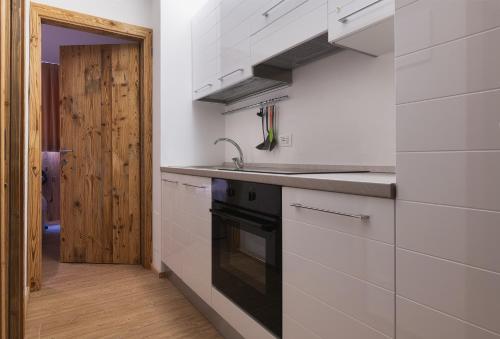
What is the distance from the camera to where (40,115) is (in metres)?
2.48

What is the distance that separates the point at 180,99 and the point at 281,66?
1038 mm

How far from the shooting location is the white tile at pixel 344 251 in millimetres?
858

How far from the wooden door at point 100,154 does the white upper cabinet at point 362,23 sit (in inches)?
85.3

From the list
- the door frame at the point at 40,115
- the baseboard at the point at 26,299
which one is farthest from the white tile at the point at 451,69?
the door frame at the point at 40,115

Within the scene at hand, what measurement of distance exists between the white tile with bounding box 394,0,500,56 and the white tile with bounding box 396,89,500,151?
141 mm

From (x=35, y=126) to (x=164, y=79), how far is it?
3.40 feet

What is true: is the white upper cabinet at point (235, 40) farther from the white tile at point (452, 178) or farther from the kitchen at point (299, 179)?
A: the white tile at point (452, 178)

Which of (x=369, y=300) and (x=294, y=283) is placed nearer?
(x=369, y=300)

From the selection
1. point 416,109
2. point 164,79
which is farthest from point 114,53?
point 416,109

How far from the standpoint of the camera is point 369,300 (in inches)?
35.4

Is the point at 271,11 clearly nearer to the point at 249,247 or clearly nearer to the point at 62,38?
the point at 249,247

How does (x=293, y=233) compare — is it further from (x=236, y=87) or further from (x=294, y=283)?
(x=236, y=87)

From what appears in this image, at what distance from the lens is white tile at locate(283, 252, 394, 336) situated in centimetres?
86

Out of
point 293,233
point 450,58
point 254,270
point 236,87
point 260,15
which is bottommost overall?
point 254,270
